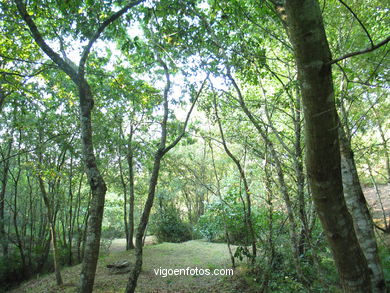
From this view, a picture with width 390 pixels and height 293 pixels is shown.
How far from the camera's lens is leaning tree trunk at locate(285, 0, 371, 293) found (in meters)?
0.97

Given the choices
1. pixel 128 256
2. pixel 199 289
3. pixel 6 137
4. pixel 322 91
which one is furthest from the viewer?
pixel 128 256

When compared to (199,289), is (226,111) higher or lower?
higher

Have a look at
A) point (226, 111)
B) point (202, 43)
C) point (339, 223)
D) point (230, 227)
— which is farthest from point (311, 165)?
point (230, 227)

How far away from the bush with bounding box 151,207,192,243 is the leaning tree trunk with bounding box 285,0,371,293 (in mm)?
14062

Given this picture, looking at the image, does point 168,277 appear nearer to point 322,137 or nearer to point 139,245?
point 139,245

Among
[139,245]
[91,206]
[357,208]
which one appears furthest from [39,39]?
[357,208]

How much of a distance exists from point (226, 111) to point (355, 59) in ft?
10.7

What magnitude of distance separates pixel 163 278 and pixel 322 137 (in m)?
7.85

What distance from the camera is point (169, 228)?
47.6 ft

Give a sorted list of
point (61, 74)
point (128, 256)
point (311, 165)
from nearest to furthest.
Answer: point (311, 165)
point (61, 74)
point (128, 256)

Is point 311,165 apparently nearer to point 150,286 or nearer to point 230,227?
point 150,286

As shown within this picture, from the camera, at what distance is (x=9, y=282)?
933 centimetres

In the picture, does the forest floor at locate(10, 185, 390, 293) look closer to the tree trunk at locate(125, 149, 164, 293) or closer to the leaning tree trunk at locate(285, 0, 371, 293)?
the tree trunk at locate(125, 149, 164, 293)

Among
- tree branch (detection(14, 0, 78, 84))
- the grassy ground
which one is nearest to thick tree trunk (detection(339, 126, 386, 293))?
tree branch (detection(14, 0, 78, 84))
